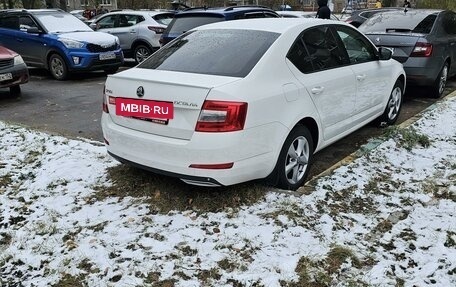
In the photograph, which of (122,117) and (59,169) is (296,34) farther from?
(59,169)

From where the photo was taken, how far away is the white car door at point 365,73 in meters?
5.11

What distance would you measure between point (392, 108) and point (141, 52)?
795cm

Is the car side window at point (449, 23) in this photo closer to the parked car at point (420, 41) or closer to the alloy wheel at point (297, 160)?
the parked car at point (420, 41)

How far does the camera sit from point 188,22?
8.70 meters

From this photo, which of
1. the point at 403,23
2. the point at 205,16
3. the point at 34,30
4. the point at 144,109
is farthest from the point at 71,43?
the point at 144,109

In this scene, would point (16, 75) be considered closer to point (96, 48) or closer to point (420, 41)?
point (96, 48)

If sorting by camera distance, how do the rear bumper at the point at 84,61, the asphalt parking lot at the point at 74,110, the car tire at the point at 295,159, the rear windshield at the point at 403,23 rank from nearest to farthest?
the car tire at the point at 295,159 < the asphalt parking lot at the point at 74,110 < the rear windshield at the point at 403,23 < the rear bumper at the point at 84,61

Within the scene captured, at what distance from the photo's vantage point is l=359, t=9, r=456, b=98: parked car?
7.36 m

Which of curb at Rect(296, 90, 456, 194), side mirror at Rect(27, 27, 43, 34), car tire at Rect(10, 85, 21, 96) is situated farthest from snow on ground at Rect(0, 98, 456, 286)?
side mirror at Rect(27, 27, 43, 34)

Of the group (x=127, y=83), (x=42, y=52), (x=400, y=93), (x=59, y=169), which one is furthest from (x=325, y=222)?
(x=42, y=52)

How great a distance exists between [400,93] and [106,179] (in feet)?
13.9

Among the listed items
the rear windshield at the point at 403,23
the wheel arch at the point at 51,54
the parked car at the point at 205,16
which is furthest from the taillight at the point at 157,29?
the rear windshield at the point at 403,23

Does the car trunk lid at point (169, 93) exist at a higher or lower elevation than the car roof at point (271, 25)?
lower

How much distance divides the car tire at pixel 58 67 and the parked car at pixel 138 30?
237 centimetres
